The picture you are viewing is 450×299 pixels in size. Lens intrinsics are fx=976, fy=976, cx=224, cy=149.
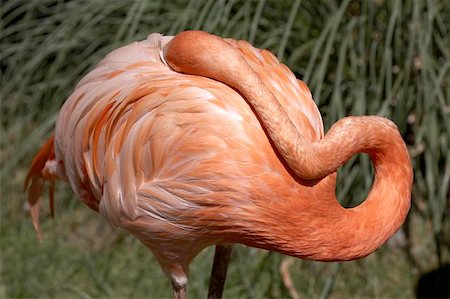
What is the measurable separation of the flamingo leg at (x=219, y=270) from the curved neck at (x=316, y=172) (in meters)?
0.46

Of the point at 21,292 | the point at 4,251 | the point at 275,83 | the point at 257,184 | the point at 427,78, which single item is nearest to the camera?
the point at 257,184

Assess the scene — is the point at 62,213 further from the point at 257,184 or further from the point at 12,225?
the point at 257,184

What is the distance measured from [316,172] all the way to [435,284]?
1.91m

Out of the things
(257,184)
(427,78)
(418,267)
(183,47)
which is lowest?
(418,267)

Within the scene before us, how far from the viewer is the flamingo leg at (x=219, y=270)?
3.26 metres

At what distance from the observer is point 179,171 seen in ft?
8.94

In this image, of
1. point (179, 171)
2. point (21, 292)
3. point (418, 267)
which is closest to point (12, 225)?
point (21, 292)

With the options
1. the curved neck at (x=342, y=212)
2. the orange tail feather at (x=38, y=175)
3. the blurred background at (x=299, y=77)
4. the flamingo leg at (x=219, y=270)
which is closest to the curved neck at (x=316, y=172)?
the curved neck at (x=342, y=212)

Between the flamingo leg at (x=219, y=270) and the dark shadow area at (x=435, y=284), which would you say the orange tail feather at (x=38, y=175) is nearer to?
the flamingo leg at (x=219, y=270)

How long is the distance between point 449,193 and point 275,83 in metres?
1.87

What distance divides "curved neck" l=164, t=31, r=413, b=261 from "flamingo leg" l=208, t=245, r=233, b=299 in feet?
1.52

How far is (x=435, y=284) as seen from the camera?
4.36 meters

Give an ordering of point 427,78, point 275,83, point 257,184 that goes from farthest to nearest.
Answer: point 427,78 < point 275,83 < point 257,184

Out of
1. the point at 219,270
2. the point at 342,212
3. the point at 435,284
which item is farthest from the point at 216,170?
the point at 435,284
